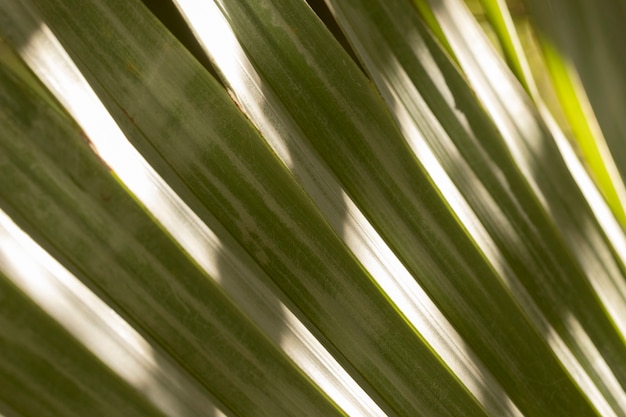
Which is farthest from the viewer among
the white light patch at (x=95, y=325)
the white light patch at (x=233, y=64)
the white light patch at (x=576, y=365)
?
→ the white light patch at (x=576, y=365)

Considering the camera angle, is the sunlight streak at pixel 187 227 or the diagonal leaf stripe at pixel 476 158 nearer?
the sunlight streak at pixel 187 227

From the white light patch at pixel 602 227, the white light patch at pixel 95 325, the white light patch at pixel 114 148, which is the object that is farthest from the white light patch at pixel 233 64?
the white light patch at pixel 602 227

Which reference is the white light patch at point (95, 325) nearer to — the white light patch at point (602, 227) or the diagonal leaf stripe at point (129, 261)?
the diagonal leaf stripe at point (129, 261)

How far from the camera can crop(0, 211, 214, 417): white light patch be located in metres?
0.69

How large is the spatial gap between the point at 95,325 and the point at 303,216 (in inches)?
11.2

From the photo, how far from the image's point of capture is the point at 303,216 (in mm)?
849

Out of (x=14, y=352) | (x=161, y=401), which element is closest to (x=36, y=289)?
(x=14, y=352)

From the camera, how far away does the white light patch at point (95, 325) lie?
69 cm

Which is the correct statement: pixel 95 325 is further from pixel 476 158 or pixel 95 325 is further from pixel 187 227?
pixel 476 158

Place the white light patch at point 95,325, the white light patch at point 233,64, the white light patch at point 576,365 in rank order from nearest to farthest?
1. the white light patch at point 95,325
2. the white light patch at point 233,64
3. the white light patch at point 576,365

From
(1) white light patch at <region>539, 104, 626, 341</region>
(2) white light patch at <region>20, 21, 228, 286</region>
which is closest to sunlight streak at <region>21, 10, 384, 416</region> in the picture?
(2) white light patch at <region>20, 21, 228, 286</region>

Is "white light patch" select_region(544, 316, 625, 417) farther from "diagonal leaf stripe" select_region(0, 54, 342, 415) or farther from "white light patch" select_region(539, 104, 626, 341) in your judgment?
"diagonal leaf stripe" select_region(0, 54, 342, 415)

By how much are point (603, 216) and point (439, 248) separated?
294 millimetres

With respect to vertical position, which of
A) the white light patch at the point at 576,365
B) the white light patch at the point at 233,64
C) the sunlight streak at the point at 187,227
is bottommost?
the white light patch at the point at 576,365
